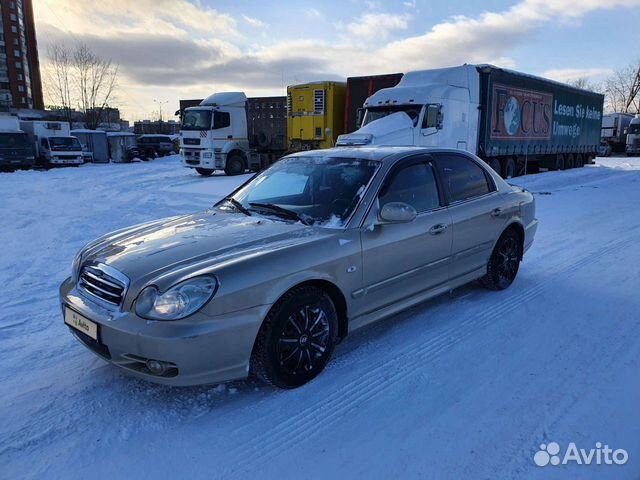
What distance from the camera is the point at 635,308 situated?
4.46 m

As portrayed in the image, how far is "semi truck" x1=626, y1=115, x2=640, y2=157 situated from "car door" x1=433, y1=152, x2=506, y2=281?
127 feet

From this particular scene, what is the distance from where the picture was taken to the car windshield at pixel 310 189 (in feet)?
12.1

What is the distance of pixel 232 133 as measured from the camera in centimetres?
1988

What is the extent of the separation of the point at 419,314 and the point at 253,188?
1953 millimetres

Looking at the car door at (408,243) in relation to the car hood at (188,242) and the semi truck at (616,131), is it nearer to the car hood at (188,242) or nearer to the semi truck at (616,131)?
the car hood at (188,242)

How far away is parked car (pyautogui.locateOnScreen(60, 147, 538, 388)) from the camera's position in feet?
9.03

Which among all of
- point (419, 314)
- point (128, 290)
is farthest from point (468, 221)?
point (128, 290)

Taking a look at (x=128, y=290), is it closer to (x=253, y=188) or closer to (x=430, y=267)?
(x=253, y=188)

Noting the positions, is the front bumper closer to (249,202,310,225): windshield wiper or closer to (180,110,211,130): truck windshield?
(249,202,310,225): windshield wiper

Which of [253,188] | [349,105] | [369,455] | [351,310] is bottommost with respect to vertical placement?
[369,455]

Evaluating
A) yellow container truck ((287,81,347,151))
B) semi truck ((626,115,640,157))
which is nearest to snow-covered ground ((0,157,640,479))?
yellow container truck ((287,81,347,151))

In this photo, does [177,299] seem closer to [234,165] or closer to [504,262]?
[504,262]

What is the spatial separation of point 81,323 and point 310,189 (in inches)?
80.1

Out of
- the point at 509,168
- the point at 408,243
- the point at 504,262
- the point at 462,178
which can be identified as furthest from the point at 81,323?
the point at 509,168
